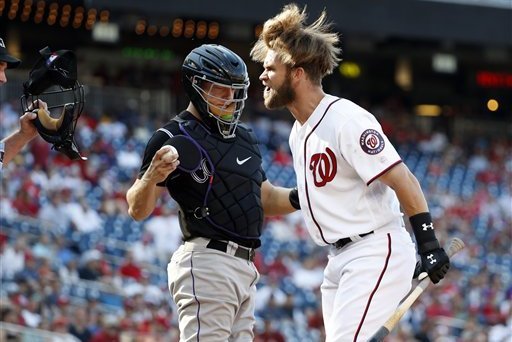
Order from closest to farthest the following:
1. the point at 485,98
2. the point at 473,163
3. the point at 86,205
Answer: the point at 86,205
the point at 473,163
the point at 485,98

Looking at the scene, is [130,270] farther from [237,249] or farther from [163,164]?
[163,164]

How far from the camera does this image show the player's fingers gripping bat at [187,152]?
17.8 ft

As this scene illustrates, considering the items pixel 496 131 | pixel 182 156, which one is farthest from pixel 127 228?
pixel 496 131

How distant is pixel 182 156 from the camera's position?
543 centimetres

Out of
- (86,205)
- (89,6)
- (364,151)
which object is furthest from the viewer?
(89,6)

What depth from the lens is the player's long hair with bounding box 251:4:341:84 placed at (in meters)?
5.47

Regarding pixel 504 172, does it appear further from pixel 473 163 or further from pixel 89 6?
pixel 89 6

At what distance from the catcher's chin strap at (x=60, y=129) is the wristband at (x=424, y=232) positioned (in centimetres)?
159

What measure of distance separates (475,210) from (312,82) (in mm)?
15056

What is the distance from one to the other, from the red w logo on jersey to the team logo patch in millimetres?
172

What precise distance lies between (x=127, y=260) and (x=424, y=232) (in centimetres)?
832

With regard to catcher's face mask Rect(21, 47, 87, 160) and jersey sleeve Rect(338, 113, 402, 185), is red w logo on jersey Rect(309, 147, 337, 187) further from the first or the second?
catcher's face mask Rect(21, 47, 87, 160)

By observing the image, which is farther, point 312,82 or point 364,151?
point 312,82

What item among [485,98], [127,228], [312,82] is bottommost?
[485,98]
